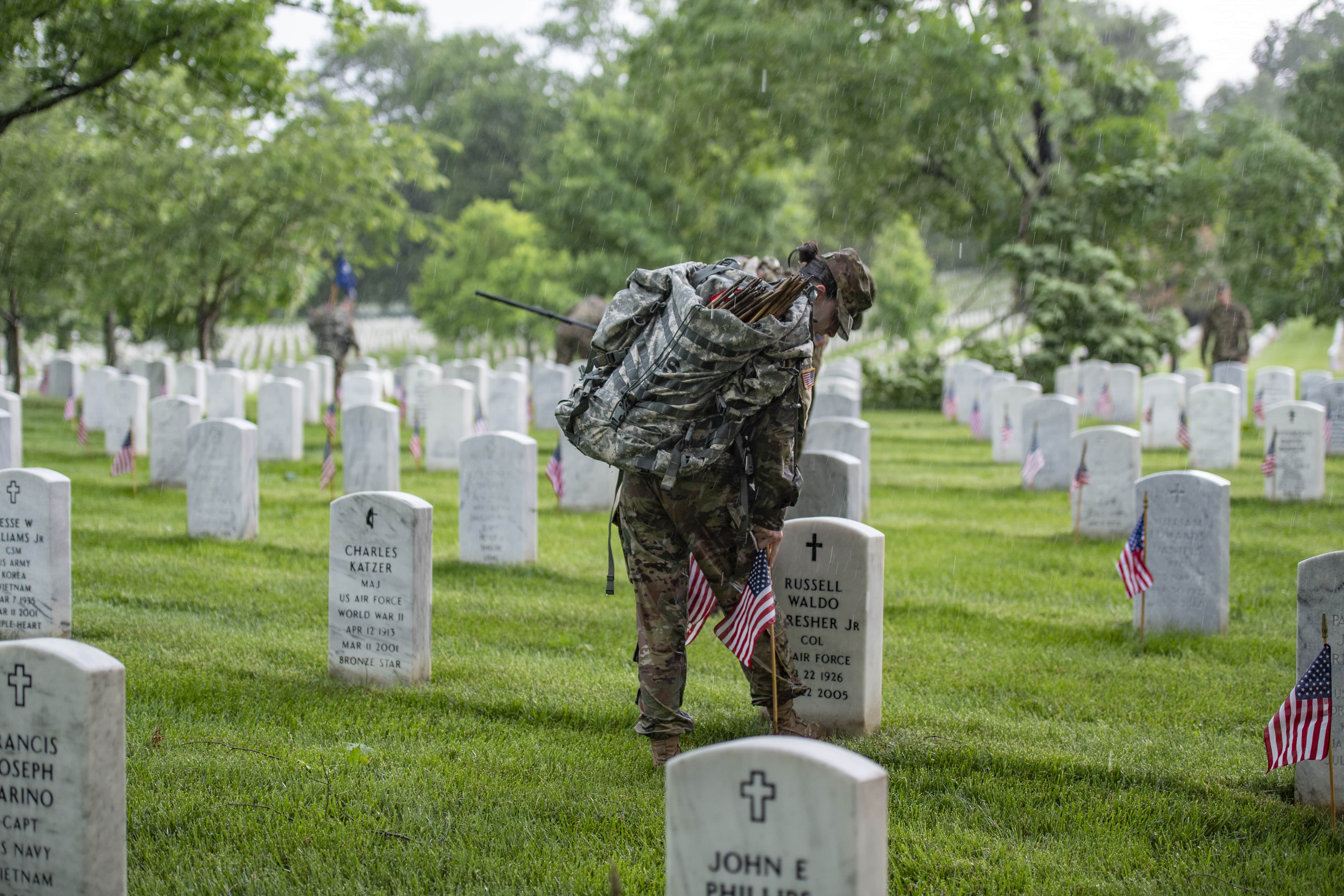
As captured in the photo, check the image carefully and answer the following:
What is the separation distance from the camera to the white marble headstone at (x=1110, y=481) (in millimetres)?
10406

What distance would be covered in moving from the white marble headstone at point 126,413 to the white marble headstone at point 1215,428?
13.0 m

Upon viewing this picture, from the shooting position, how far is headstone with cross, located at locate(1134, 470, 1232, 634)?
276 inches

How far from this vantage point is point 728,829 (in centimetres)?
278

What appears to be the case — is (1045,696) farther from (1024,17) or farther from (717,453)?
(1024,17)

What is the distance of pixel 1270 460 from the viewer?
11930 millimetres

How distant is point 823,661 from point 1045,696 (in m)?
1.36

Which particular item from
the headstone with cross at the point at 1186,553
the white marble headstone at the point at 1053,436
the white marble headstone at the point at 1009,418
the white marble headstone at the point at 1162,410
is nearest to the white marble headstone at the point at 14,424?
the headstone with cross at the point at 1186,553

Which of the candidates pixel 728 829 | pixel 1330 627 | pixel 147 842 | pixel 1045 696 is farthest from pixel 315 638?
pixel 1330 627

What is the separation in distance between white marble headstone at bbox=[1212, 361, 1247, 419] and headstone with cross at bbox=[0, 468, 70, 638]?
59.7ft

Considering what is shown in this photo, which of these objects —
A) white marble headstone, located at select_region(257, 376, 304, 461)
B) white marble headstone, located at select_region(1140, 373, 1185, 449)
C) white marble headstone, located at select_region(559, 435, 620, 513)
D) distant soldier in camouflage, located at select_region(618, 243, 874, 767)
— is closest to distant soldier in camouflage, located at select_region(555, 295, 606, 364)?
white marble headstone, located at select_region(257, 376, 304, 461)

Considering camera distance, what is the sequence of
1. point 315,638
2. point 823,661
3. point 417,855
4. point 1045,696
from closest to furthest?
point 417,855, point 823,661, point 1045,696, point 315,638

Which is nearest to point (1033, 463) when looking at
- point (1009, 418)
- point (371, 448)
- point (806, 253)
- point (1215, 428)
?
point (1215, 428)

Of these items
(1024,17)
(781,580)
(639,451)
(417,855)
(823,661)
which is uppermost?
(1024,17)

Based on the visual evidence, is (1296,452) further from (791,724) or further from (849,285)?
(849,285)
